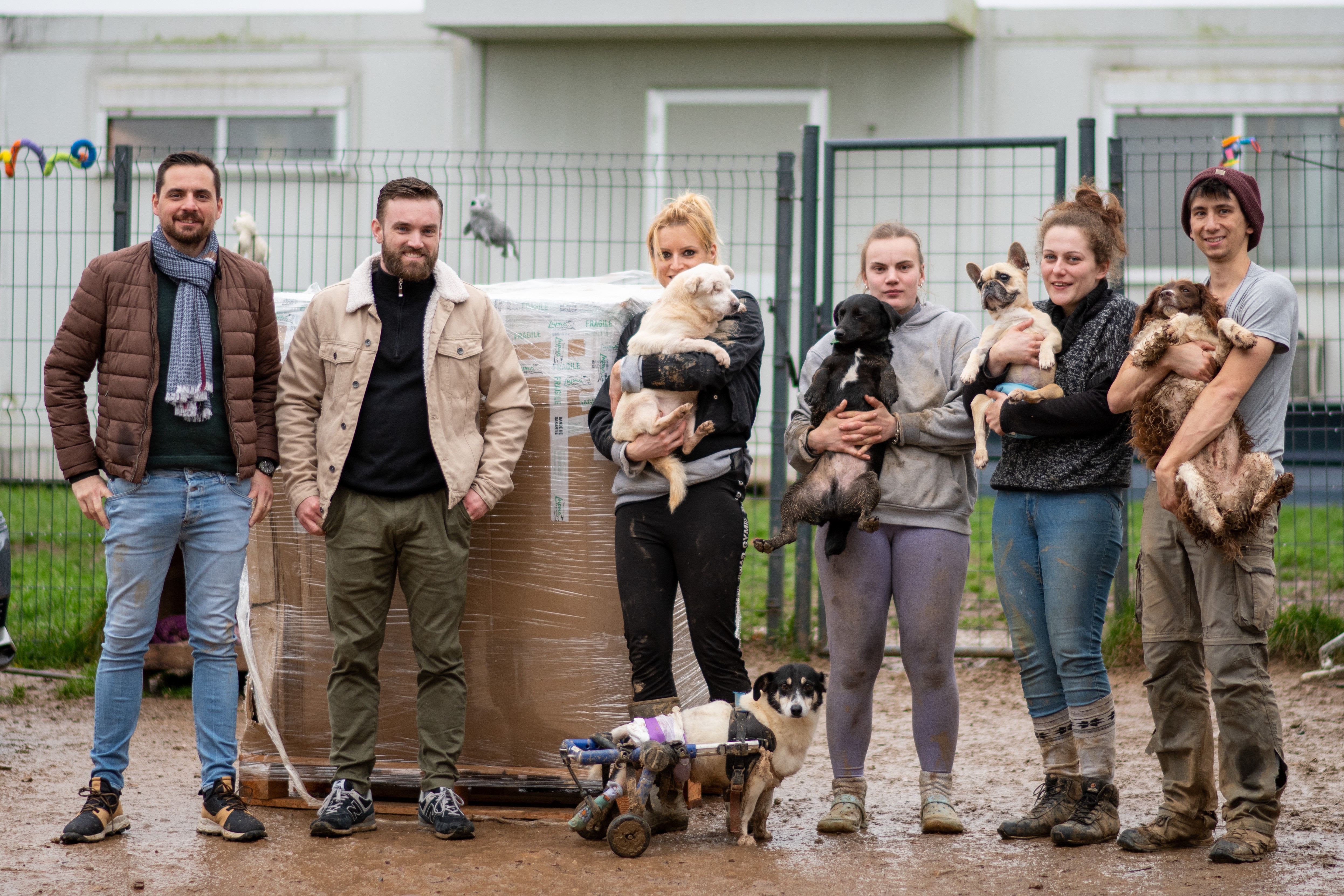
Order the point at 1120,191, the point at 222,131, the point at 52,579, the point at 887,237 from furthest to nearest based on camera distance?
1. the point at 222,131
2. the point at 52,579
3. the point at 1120,191
4. the point at 887,237

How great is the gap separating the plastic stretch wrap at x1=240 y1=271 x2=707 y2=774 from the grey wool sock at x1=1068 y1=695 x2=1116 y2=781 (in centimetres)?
134

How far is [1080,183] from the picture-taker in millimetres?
4023

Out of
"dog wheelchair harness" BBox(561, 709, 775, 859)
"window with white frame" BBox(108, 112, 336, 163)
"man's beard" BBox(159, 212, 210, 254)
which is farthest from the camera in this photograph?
"window with white frame" BBox(108, 112, 336, 163)

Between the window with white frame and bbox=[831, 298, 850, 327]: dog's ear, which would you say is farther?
the window with white frame

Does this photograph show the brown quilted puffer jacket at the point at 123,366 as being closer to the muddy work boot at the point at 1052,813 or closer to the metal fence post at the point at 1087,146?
the muddy work boot at the point at 1052,813

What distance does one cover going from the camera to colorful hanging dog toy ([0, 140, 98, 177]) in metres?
6.01

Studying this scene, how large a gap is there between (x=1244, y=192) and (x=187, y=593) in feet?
10.7

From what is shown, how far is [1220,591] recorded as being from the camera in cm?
344

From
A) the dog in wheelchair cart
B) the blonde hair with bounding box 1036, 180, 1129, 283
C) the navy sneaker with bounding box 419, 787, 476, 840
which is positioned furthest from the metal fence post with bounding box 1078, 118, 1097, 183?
the navy sneaker with bounding box 419, 787, 476, 840

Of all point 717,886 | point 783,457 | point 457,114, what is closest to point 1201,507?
point 717,886

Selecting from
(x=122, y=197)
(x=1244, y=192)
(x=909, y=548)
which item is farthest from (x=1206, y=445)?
(x=122, y=197)

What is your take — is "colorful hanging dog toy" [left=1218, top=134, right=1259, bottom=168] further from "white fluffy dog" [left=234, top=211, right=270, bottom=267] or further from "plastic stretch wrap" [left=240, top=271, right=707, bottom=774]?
"white fluffy dog" [left=234, top=211, right=270, bottom=267]

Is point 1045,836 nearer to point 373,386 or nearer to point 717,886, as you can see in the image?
point 717,886

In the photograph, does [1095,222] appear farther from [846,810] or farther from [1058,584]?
[846,810]
